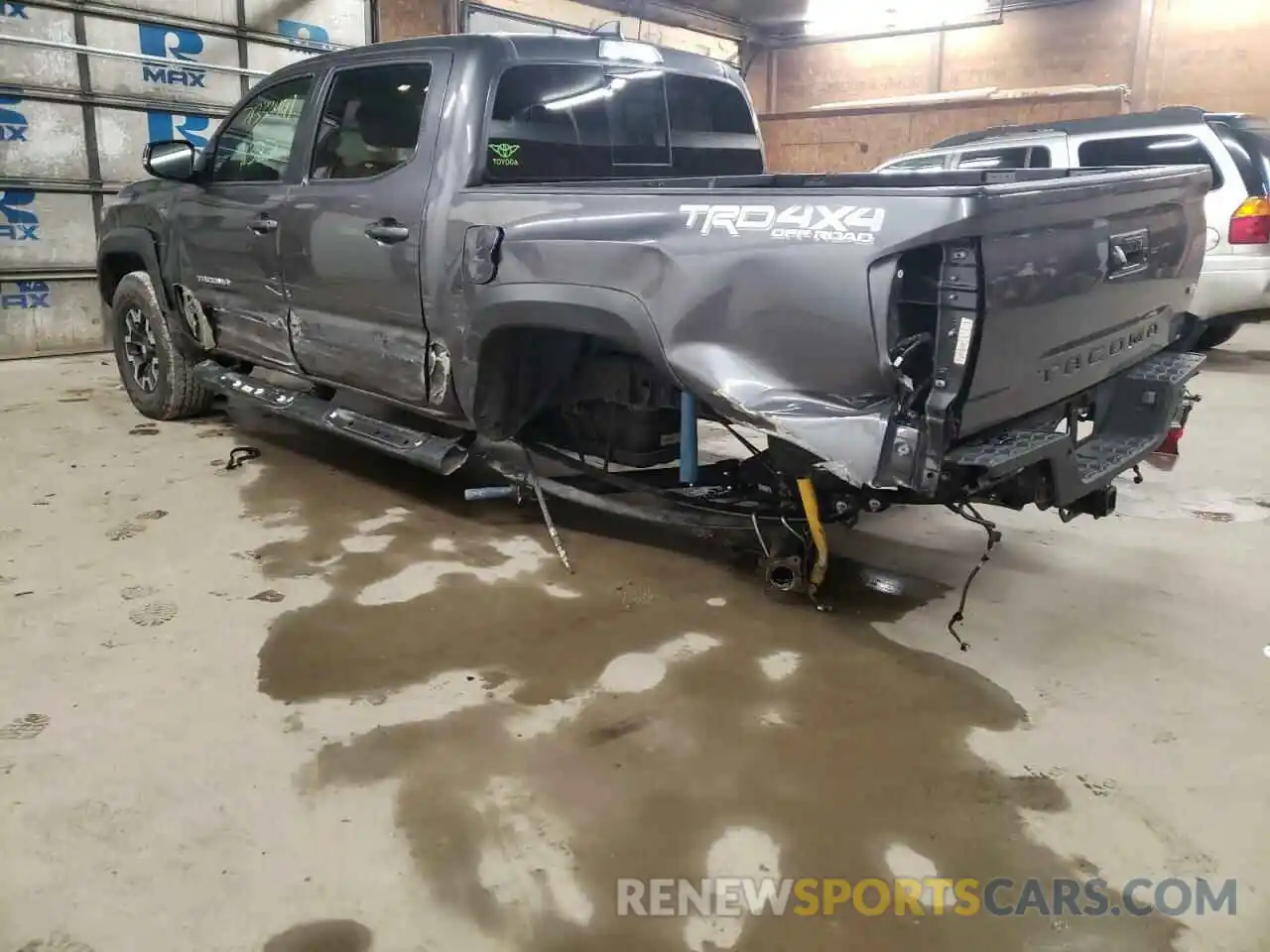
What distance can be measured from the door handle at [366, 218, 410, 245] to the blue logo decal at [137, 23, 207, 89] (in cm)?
628

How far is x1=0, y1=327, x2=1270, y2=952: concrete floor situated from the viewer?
1.87 m

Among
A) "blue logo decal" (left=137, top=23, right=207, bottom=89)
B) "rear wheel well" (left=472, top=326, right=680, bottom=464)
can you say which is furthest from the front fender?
"blue logo decal" (left=137, top=23, right=207, bottom=89)

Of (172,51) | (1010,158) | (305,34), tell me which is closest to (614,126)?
(1010,158)

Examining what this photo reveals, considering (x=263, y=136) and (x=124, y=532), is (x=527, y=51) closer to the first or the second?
(x=263, y=136)

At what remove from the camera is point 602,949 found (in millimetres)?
1767

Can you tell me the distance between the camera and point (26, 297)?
814cm

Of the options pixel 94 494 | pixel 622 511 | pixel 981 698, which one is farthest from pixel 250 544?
pixel 981 698

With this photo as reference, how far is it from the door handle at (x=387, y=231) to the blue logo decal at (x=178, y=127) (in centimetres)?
585

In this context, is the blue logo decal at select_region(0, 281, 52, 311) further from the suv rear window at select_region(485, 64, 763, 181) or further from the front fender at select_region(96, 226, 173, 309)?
the suv rear window at select_region(485, 64, 763, 181)

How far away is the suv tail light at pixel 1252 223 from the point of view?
659 centimetres

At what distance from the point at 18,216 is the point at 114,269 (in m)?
3.19

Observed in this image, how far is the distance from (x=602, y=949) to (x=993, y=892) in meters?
0.78

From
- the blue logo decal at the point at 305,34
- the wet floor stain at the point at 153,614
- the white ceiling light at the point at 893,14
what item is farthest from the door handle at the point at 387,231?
the white ceiling light at the point at 893,14

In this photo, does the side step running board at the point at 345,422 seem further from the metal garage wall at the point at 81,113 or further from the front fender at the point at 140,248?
the metal garage wall at the point at 81,113
